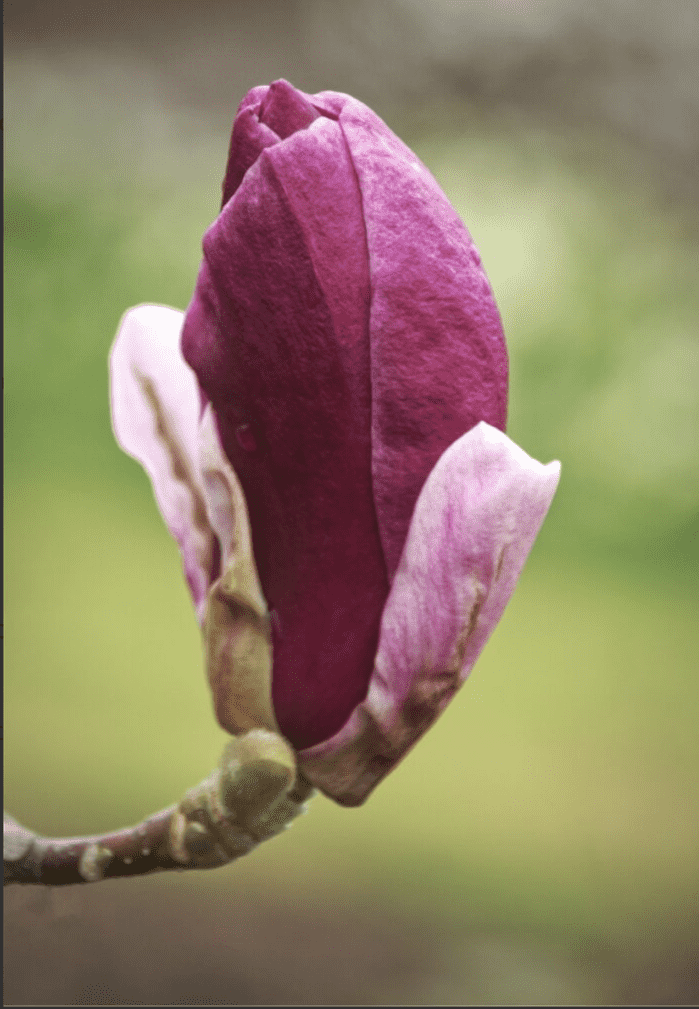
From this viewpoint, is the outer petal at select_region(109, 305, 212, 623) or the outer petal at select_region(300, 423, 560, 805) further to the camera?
the outer petal at select_region(109, 305, 212, 623)

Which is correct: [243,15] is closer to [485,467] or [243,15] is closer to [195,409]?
[195,409]

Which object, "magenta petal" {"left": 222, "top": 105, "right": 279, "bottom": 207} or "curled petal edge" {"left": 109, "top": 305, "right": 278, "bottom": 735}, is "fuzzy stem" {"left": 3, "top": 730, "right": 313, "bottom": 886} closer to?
"curled petal edge" {"left": 109, "top": 305, "right": 278, "bottom": 735}

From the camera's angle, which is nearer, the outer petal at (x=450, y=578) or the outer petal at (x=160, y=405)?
the outer petal at (x=450, y=578)

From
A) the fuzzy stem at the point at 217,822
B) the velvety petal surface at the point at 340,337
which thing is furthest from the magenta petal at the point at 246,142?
the fuzzy stem at the point at 217,822

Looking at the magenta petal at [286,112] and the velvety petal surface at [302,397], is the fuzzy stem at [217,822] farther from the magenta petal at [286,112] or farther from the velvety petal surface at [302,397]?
the magenta petal at [286,112]

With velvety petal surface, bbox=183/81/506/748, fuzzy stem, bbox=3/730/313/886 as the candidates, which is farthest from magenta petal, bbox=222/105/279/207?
fuzzy stem, bbox=3/730/313/886
